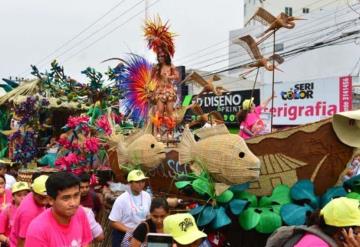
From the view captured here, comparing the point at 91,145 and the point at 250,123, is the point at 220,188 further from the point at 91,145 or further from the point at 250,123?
the point at 91,145

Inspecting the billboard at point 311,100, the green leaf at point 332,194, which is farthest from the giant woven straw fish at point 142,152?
the billboard at point 311,100

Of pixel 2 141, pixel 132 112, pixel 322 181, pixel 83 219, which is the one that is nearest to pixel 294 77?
pixel 2 141

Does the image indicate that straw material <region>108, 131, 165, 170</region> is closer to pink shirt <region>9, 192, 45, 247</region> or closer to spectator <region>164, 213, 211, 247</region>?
pink shirt <region>9, 192, 45, 247</region>

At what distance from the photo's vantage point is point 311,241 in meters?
2.54

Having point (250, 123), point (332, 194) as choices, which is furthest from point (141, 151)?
point (332, 194)

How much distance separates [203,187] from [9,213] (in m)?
1.91

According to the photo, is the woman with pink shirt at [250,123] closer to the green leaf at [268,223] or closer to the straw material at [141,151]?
the straw material at [141,151]

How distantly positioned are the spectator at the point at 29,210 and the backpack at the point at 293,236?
1902mm

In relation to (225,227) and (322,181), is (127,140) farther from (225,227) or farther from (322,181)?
(322,181)

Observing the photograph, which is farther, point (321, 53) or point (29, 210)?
point (321, 53)

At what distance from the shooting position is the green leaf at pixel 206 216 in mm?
4734

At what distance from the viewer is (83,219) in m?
3.22

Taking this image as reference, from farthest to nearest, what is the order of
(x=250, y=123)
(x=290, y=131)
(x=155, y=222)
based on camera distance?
(x=250, y=123)
(x=290, y=131)
(x=155, y=222)

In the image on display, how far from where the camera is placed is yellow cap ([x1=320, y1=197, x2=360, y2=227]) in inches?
102
